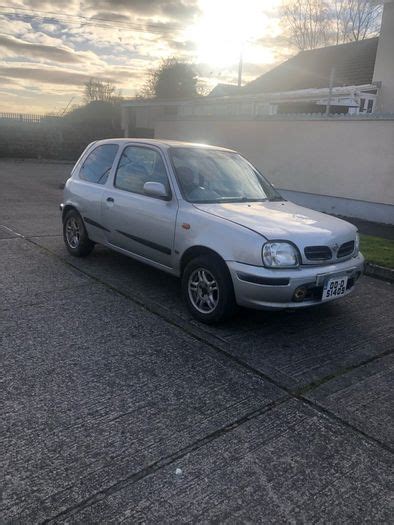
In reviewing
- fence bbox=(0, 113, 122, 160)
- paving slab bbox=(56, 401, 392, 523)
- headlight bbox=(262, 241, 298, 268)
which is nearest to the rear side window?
headlight bbox=(262, 241, 298, 268)

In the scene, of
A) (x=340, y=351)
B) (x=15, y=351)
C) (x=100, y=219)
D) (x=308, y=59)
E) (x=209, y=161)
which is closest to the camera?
(x=15, y=351)

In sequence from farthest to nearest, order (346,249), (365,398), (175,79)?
(175,79)
(346,249)
(365,398)

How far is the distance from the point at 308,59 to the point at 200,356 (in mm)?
21483

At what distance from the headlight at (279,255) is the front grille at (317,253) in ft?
0.42

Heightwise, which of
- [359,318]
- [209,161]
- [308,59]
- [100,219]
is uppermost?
Result: [308,59]

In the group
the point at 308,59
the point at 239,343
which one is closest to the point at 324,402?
the point at 239,343

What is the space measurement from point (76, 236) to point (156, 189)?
207 centimetres

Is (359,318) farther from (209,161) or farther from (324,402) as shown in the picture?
(209,161)

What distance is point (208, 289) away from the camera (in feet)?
13.6

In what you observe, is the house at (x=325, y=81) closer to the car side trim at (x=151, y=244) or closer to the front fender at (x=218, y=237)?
the car side trim at (x=151, y=244)

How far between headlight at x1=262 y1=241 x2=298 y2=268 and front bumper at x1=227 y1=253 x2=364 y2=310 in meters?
0.06

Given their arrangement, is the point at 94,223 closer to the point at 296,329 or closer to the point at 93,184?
the point at 93,184

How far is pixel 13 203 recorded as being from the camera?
1019 cm

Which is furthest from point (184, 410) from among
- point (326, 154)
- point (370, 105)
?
point (370, 105)
